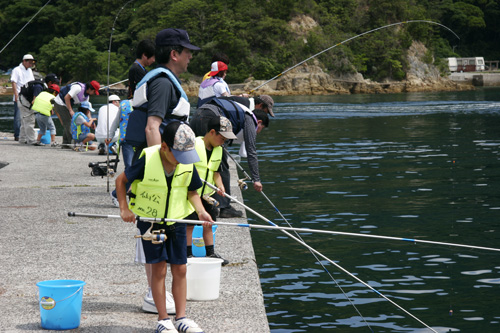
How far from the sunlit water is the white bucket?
0.77 meters

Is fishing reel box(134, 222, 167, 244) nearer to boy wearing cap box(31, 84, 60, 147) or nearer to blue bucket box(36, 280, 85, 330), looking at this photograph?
blue bucket box(36, 280, 85, 330)

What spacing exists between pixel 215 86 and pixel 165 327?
429cm

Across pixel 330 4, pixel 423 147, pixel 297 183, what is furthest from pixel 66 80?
pixel 297 183

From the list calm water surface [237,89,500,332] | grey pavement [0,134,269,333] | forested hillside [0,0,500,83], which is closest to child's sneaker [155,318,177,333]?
grey pavement [0,134,269,333]

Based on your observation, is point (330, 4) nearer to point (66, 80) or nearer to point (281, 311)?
point (66, 80)

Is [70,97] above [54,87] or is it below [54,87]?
below

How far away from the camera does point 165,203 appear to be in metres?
4.80

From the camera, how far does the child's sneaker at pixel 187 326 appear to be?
473cm

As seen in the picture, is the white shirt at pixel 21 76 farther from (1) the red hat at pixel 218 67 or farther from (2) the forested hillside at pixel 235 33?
(2) the forested hillside at pixel 235 33

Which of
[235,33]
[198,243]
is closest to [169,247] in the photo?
[198,243]

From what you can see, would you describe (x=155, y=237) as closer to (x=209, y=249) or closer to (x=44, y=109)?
(x=209, y=249)

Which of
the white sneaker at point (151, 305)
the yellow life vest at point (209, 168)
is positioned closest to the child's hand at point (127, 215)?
the white sneaker at point (151, 305)

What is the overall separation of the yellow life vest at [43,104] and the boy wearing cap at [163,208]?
40.0 feet

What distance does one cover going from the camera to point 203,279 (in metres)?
5.48
